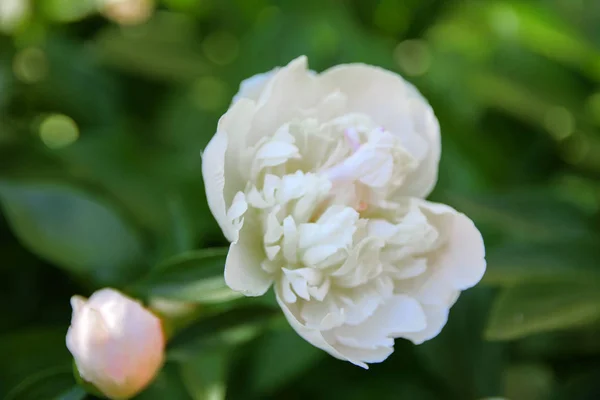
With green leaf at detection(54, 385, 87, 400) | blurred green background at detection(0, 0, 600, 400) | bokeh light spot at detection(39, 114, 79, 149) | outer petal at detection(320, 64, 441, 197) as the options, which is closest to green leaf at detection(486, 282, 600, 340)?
blurred green background at detection(0, 0, 600, 400)

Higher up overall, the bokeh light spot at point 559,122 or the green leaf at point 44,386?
the green leaf at point 44,386

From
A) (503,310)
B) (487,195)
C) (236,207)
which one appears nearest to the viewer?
(236,207)

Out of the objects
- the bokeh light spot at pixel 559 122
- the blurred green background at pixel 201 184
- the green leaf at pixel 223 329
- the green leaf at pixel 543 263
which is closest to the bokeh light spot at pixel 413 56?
the blurred green background at pixel 201 184

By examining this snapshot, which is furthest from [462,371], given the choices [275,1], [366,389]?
[275,1]

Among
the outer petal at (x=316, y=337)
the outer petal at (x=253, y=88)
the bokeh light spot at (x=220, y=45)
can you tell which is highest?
the outer petal at (x=253, y=88)

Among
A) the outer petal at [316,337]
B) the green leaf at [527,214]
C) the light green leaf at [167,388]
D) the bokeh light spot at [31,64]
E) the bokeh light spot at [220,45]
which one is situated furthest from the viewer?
the bokeh light spot at [220,45]

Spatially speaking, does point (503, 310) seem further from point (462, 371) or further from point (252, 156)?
point (252, 156)

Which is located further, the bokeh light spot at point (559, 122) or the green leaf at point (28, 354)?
the bokeh light spot at point (559, 122)

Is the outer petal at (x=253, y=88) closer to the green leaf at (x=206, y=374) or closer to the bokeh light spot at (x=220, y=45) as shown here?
the green leaf at (x=206, y=374)
